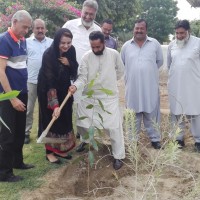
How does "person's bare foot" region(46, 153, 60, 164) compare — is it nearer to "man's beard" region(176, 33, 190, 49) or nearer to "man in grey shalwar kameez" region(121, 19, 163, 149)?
"man in grey shalwar kameez" region(121, 19, 163, 149)

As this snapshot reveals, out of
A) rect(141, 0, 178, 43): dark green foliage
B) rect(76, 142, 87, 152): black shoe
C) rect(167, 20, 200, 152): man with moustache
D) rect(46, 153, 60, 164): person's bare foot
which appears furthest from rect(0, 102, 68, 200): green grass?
rect(141, 0, 178, 43): dark green foliage

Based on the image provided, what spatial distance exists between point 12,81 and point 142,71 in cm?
169

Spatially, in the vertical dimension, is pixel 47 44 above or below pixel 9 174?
above

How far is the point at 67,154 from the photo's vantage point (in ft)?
14.2

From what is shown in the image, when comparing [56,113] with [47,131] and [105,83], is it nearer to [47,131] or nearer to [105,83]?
[47,131]

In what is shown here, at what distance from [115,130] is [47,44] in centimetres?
164

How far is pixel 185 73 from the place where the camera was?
439 centimetres

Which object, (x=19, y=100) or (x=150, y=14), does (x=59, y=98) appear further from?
(x=150, y=14)

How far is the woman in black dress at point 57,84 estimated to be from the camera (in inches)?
146

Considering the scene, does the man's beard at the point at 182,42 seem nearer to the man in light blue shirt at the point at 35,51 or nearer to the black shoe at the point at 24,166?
the man in light blue shirt at the point at 35,51

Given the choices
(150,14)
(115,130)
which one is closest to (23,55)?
(115,130)

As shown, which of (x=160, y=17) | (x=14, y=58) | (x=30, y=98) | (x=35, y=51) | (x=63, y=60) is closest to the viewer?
(x=14, y=58)

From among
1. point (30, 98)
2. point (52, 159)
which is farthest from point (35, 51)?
point (52, 159)

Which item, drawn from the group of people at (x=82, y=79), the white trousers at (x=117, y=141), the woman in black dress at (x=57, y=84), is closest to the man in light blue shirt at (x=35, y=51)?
the group of people at (x=82, y=79)
